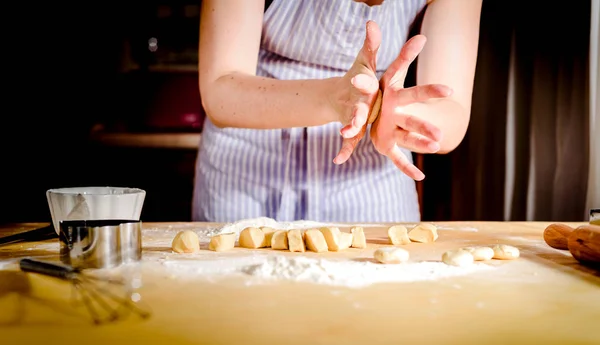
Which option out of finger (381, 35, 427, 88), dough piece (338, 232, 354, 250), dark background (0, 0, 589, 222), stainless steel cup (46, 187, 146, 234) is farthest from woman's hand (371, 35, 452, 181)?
dark background (0, 0, 589, 222)

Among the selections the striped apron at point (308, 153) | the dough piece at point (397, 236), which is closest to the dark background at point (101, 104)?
the striped apron at point (308, 153)

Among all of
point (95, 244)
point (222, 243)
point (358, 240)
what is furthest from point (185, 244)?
point (358, 240)

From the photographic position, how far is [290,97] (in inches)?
51.3

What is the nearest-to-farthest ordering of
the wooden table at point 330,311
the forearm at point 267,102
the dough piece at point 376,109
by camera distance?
the wooden table at point 330,311 < the dough piece at point 376,109 < the forearm at point 267,102

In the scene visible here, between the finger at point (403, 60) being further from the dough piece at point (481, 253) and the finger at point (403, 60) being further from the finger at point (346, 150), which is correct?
the dough piece at point (481, 253)

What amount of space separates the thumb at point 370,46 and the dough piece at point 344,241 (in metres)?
0.33

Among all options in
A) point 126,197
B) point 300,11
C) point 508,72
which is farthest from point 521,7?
point 126,197

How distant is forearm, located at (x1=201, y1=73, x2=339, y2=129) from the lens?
1.27m

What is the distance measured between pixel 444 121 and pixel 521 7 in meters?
1.22

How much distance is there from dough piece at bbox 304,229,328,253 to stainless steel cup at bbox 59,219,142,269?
11.0 inches

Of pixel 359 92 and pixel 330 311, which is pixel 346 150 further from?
pixel 330 311

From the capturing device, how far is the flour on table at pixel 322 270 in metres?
0.76

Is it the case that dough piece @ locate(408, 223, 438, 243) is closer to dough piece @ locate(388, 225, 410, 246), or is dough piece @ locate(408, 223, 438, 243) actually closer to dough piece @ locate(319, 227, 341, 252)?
dough piece @ locate(388, 225, 410, 246)

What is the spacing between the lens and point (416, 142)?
1.07 metres
